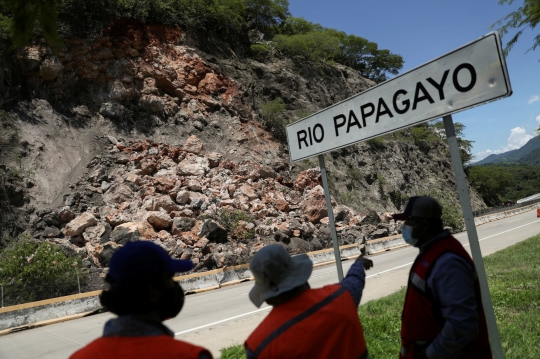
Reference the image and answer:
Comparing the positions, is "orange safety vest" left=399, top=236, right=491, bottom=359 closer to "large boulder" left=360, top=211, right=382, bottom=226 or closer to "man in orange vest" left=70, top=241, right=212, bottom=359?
"man in orange vest" left=70, top=241, right=212, bottom=359

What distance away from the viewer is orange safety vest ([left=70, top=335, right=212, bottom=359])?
4.59 ft

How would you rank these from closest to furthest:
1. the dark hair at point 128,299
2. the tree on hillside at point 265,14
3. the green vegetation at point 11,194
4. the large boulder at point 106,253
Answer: the dark hair at point 128,299
the large boulder at point 106,253
the green vegetation at point 11,194
the tree on hillside at point 265,14

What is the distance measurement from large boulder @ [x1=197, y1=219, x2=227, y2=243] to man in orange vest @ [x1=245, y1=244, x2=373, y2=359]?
57.2ft

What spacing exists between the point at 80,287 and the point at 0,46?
1830cm

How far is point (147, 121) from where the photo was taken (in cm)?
2894

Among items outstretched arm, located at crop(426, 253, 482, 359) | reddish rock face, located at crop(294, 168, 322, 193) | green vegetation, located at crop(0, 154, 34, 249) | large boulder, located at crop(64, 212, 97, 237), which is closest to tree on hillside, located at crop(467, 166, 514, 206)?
reddish rock face, located at crop(294, 168, 322, 193)

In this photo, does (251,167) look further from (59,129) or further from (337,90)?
(337,90)

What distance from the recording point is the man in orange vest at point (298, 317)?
1748 mm

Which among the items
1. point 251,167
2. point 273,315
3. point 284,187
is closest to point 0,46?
point 251,167

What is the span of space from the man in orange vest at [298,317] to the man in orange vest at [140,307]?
0.36 m

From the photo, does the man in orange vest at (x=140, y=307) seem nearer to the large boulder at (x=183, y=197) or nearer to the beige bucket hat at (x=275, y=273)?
the beige bucket hat at (x=275, y=273)

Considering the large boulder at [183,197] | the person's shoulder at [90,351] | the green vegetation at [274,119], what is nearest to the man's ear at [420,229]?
the person's shoulder at [90,351]

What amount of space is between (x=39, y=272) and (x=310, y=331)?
48.3ft

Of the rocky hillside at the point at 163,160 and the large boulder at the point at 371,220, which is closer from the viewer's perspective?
the rocky hillside at the point at 163,160
